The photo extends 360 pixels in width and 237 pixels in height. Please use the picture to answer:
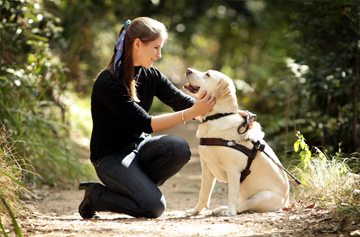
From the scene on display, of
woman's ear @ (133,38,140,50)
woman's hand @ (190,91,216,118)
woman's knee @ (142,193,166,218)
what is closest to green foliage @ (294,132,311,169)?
woman's hand @ (190,91,216,118)

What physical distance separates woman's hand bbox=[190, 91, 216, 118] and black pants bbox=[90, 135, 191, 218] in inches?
18.1

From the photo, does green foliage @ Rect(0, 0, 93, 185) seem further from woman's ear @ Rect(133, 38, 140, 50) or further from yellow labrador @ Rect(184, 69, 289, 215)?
yellow labrador @ Rect(184, 69, 289, 215)

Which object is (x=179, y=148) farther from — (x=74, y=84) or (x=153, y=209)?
(x=74, y=84)

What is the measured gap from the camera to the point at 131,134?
309cm

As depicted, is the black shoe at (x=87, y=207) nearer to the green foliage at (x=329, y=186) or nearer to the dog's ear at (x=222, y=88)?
the dog's ear at (x=222, y=88)

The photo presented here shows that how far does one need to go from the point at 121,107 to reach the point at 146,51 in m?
0.50

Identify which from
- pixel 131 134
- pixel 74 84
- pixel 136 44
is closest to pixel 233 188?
pixel 131 134

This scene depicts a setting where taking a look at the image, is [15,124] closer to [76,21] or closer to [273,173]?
[273,173]

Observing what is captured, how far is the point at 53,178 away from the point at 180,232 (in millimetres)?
2624

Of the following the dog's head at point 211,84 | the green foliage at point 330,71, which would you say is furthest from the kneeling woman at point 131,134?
the green foliage at point 330,71

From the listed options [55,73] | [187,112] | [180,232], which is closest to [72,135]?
[55,73]

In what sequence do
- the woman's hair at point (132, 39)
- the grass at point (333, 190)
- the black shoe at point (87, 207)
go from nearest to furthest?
the grass at point (333, 190) → the woman's hair at point (132, 39) → the black shoe at point (87, 207)

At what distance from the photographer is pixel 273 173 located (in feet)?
9.53

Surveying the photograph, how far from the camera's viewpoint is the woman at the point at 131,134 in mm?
2785
